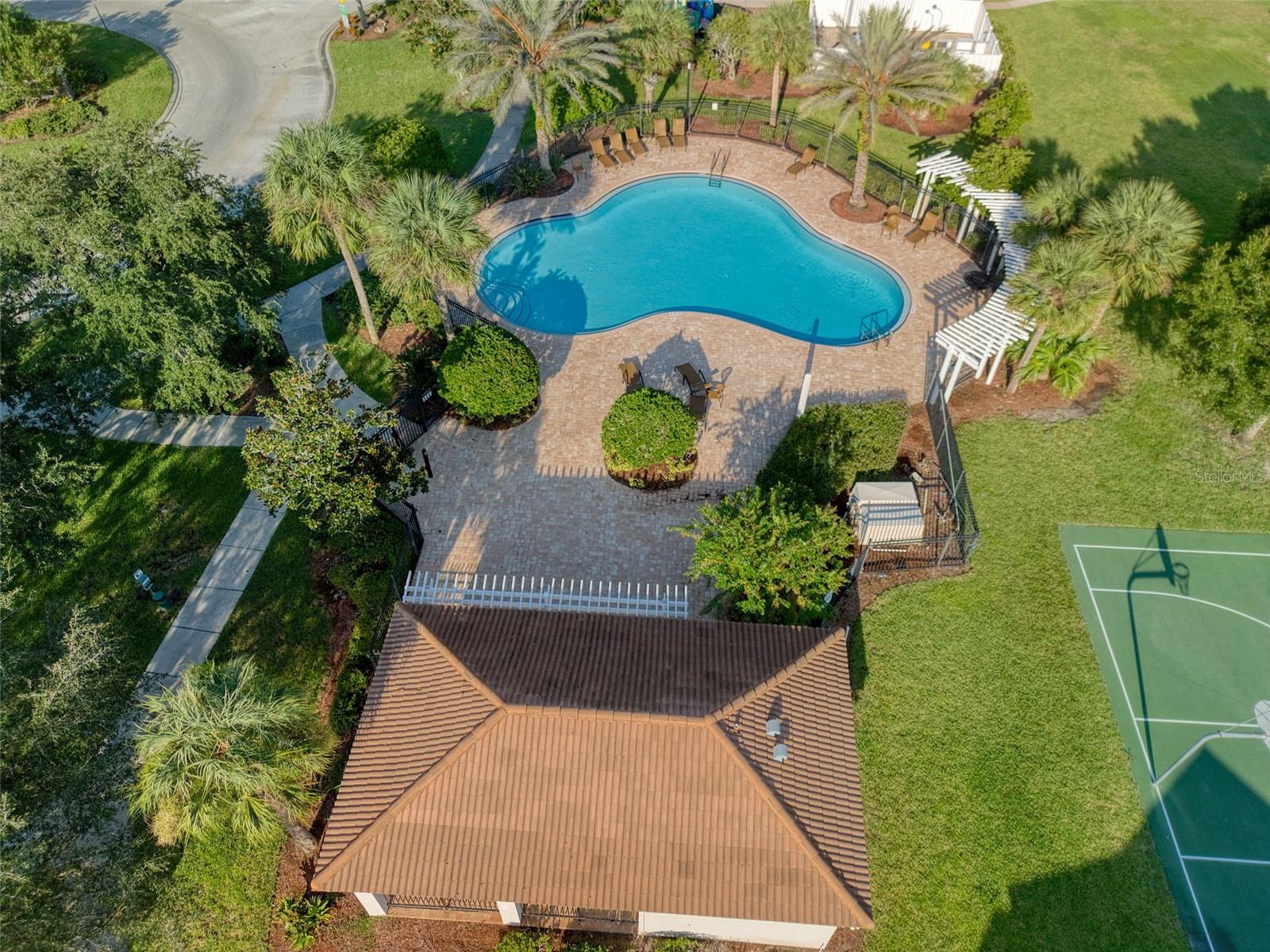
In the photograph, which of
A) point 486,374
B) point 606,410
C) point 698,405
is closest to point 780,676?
point 698,405

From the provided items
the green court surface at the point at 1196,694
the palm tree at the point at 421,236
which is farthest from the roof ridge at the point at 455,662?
the green court surface at the point at 1196,694

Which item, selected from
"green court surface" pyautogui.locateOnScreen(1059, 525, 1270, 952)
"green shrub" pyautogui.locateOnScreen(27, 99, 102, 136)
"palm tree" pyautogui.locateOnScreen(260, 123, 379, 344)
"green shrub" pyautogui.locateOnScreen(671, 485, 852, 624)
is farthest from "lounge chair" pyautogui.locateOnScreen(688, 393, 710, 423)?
"green shrub" pyautogui.locateOnScreen(27, 99, 102, 136)

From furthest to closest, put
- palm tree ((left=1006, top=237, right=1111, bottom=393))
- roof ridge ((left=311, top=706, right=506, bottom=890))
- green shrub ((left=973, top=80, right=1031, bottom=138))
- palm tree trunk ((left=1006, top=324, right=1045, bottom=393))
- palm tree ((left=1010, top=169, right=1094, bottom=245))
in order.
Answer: green shrub ((left=973, top=80, right=1031, bottom=138))
palm tree ((left=1010, top=169, right=1094, bottom=245))
palm tree trunk ((left=1006, top=324, right=1045, bottom=393))
palm tree ((left=1006, top=237, right=1111, bottom=393))
roof ridge ((left=311, top=706, right=506, bottom=890))

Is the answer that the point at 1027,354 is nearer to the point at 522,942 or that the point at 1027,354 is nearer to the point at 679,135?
the point at 679,135

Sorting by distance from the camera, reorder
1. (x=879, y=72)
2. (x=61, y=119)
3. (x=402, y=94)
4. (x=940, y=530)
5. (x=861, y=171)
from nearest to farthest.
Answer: (x=940, y=530) → (x=879, y=72) → (x=861, y=171) → (x=61, y=119) → (x=402, y=94)

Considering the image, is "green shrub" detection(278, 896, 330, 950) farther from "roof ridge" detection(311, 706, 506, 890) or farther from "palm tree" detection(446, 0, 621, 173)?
"palm tree" detection(446, 0, 621, 173)

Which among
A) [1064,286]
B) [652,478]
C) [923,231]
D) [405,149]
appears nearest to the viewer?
[1064,286]

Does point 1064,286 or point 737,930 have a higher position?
point 1064,286
